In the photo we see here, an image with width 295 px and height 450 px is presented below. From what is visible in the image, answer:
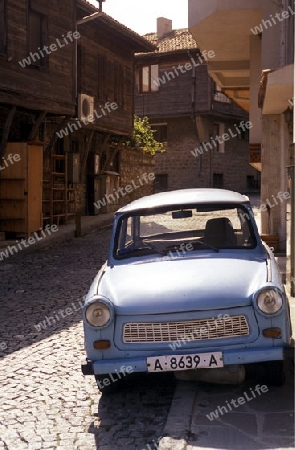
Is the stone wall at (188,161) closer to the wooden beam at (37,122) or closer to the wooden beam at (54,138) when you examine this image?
the wooden beam at (54,138)

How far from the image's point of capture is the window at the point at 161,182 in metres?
36.0

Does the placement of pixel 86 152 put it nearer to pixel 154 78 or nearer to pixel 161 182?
pixel 154 78

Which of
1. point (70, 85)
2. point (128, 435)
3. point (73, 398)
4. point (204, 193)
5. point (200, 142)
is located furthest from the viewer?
point (200, 142)

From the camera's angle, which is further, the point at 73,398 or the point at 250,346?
the point at 73,398

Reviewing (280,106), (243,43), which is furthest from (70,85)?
(280,106)

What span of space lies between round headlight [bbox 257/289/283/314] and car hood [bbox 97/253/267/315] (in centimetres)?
7

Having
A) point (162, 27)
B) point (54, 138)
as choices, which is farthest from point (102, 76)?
point (162, 27)

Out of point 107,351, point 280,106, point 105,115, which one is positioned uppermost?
point 105,115

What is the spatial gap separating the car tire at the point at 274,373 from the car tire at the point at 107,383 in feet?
3.81

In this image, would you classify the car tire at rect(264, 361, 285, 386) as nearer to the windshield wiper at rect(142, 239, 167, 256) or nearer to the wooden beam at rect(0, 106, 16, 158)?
the windshield wiper at rect(142, 239, 167, 256)

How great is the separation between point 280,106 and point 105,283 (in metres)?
7.32

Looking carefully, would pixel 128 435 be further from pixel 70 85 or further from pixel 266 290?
pixel 70 85

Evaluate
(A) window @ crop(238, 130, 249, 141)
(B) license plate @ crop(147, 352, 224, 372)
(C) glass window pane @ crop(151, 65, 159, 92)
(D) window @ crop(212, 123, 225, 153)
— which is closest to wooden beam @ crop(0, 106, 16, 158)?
(B) license plate @ crop(147, 352, 224, 372)

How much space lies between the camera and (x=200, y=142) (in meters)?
34.4
